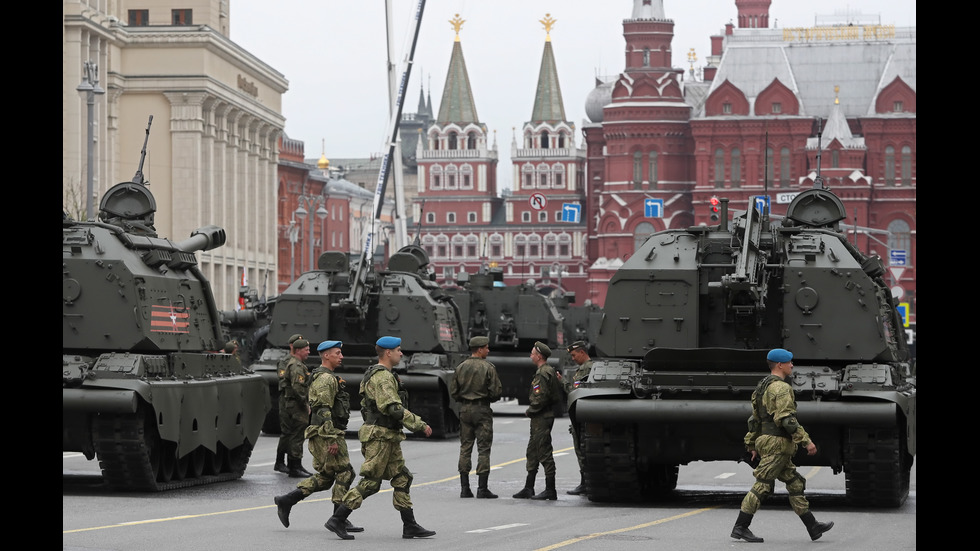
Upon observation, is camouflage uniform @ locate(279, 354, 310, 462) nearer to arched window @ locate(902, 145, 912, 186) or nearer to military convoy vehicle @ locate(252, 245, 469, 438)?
military convoy vehicle @ locate(252, 245, 469, 438)

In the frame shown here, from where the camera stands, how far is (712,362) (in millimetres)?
15328

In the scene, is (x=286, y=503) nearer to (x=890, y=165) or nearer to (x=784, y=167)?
(x=784, y=167)

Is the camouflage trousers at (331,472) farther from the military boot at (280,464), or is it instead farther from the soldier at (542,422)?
the military boot at (280,464)

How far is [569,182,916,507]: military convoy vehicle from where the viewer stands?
15031 millimetres

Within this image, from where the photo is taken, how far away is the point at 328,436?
13258 mm

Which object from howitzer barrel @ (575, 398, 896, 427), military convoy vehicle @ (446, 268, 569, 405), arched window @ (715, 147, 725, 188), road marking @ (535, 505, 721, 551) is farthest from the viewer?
arched window @ (715, 147, 725, 188)

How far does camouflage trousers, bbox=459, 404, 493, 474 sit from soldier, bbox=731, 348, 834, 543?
4.35 m

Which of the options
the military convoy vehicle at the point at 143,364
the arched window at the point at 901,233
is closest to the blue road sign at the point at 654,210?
the arched window at the point at 901,233

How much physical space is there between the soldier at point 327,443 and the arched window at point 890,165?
345 ft

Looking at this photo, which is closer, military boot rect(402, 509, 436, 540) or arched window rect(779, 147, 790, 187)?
military boot rect(402, 509, 436, 540)

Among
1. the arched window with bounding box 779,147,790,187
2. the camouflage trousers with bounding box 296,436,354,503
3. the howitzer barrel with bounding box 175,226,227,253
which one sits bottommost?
the camouflage trousers with bounding box 296,436,354,503

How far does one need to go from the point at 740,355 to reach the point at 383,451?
3.85 metres

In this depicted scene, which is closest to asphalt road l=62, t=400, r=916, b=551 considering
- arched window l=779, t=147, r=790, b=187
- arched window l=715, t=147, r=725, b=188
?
arched window l=779, t=147, r=790, b=187
